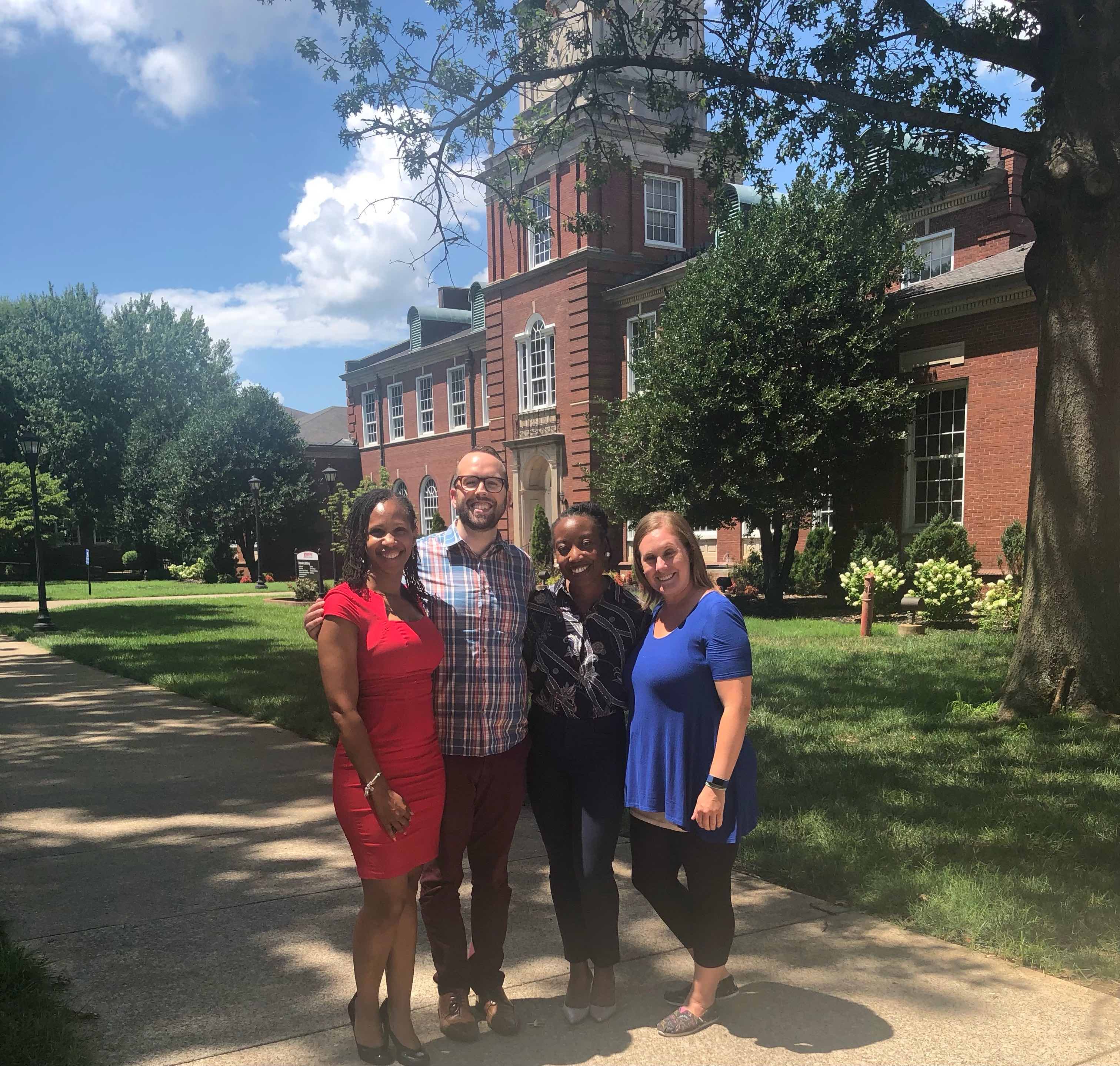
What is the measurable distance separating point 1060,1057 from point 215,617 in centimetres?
1879

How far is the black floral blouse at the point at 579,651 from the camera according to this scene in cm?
336

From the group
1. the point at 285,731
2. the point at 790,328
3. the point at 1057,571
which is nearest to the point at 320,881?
the point at 285,731

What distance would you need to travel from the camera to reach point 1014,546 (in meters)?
16.5

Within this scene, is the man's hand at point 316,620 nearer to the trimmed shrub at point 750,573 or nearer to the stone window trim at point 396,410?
the trimmed shrub at point 750,573

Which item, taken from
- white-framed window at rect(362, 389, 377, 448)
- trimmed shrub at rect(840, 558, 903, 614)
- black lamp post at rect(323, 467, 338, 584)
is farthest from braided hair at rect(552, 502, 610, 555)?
white-framed window at rect(362, 389, 377, 448)

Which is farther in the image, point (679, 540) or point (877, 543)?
point (877, 543)

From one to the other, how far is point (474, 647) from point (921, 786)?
4.22 meters

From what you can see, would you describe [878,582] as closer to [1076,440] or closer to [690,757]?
[1076,440]

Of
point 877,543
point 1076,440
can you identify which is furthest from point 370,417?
point 1076,440

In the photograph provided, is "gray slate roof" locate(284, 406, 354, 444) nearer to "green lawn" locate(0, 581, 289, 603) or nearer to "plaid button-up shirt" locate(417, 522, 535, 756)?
"green lawn" locate(0, 581, 289, 603)

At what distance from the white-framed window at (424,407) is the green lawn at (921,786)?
2739cm

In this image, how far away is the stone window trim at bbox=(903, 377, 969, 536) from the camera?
59.1 ft

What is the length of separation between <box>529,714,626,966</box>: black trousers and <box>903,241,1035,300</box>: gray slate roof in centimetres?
1590

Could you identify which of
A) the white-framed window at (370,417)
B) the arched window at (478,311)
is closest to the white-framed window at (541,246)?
the arched window at (478,311)
